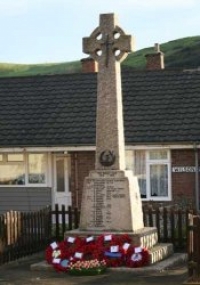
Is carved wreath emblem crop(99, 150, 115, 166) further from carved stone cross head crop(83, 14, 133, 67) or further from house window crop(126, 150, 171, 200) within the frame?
house window crop(126, 150, 171, 200)

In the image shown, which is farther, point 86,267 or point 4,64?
point 4,64

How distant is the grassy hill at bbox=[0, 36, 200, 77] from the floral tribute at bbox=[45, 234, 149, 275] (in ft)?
243

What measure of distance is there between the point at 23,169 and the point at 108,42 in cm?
1095

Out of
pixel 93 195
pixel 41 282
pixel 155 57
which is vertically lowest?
pixel 41 282

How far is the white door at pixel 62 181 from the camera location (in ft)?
87.0

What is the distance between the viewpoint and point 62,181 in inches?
1052

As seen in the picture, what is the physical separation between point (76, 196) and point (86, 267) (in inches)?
427

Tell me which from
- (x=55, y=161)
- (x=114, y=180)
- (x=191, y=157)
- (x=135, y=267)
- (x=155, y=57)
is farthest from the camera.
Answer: (x=155, y=57)

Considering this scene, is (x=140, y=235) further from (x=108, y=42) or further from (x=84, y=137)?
(x=84, y=137)

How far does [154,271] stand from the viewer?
14766 mm

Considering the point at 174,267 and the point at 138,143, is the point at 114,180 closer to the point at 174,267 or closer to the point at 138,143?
the point at 174,267

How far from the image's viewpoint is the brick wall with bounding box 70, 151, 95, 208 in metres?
25.5

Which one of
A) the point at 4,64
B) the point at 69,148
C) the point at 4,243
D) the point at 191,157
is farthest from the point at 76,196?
the point at 4,64

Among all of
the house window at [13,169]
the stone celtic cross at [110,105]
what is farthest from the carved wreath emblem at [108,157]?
the house window at [13,169]
